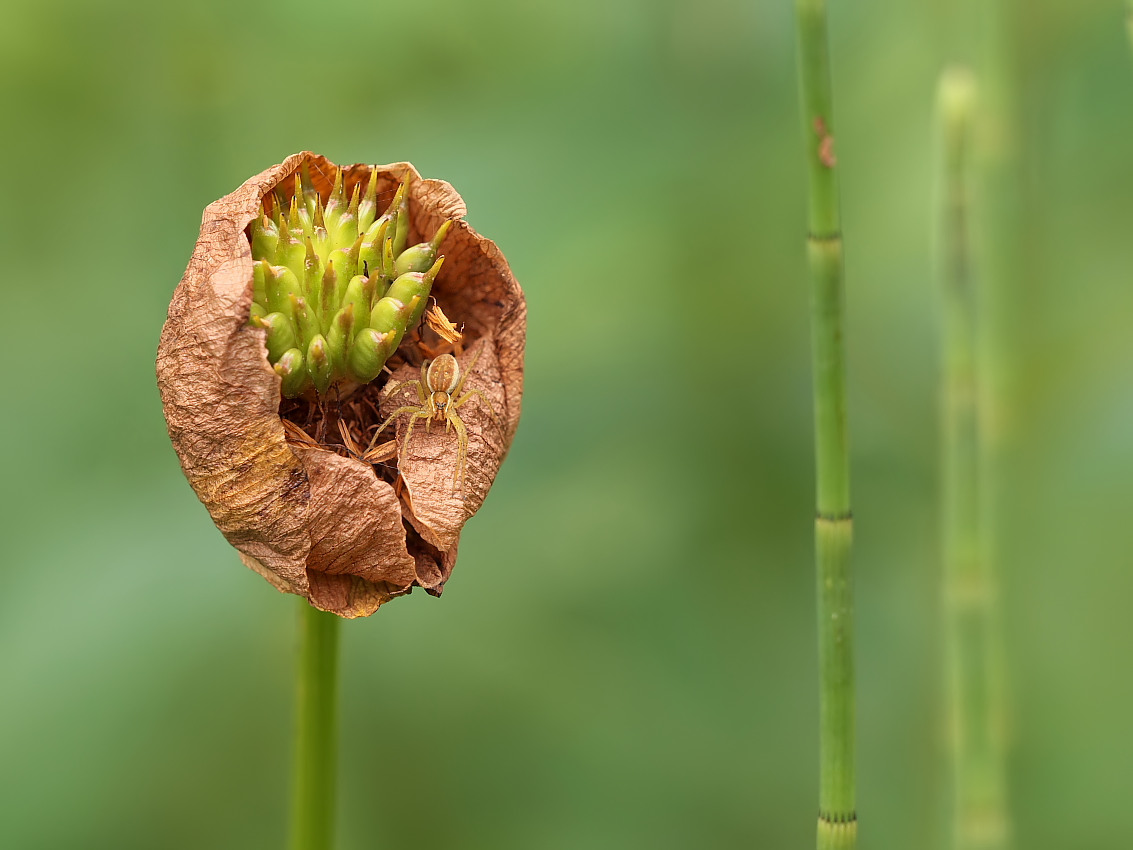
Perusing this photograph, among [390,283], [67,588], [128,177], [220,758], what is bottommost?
[220,758]

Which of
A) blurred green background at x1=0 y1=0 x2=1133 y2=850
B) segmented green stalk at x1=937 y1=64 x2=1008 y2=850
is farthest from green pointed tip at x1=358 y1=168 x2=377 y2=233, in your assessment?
blurred green background at x1=0 y1=0 x2=1133 y2=850

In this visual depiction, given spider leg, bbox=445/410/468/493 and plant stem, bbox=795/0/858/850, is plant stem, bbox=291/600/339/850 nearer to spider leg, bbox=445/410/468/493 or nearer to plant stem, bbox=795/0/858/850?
spider leg, bbox=445/410/468/493

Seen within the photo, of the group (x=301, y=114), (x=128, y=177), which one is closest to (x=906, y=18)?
(x=301, y=114)

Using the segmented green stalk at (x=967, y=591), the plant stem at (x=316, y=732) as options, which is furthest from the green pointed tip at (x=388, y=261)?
the segmented green stalk at (x=967, y=591)

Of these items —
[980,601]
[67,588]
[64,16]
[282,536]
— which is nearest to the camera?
[282,536]

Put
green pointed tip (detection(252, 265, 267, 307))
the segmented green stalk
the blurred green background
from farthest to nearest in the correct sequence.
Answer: the blurred green background, the segmented green stalk, green pointed tip (detection(252, 265, 267, 307))

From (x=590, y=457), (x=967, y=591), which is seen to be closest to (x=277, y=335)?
(x=967, y=591)

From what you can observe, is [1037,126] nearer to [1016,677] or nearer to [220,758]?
[1016,677]
